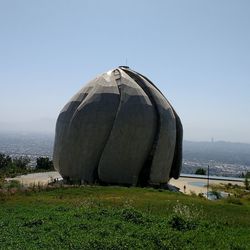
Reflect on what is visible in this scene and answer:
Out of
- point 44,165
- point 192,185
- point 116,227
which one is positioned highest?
point 44,165

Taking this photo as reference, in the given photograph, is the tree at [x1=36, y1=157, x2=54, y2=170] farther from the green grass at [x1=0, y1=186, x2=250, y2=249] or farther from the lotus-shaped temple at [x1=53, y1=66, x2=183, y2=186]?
the green grass at [x1=0, y1=186, x2=250, y2=249]

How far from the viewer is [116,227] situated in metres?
14.2

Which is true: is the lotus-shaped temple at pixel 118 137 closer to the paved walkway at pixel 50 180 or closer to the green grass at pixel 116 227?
the paved walkway at pixel 50 180

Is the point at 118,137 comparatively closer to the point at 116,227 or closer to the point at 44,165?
the point at 116,227

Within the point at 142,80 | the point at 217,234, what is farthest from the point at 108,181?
the point at 217,234

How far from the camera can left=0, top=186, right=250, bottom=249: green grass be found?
39.5 ft

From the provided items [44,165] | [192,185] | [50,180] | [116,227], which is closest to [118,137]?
[50,180]

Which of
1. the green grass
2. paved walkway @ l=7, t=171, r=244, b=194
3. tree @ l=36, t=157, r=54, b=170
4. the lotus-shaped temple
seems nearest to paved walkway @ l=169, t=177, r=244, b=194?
paved walkway @ l=7, t=171, r=244, b=194

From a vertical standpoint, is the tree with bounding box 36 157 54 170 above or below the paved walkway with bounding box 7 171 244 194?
above

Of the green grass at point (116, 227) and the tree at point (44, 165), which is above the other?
the tree at point (44, 165)

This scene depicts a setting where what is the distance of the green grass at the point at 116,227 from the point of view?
12.0m

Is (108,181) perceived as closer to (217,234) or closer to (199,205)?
(199,205)

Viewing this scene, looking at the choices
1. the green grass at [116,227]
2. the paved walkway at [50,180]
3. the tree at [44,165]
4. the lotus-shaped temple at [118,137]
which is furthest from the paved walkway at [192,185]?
the green grass at [116,227]

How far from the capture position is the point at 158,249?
465 inches
